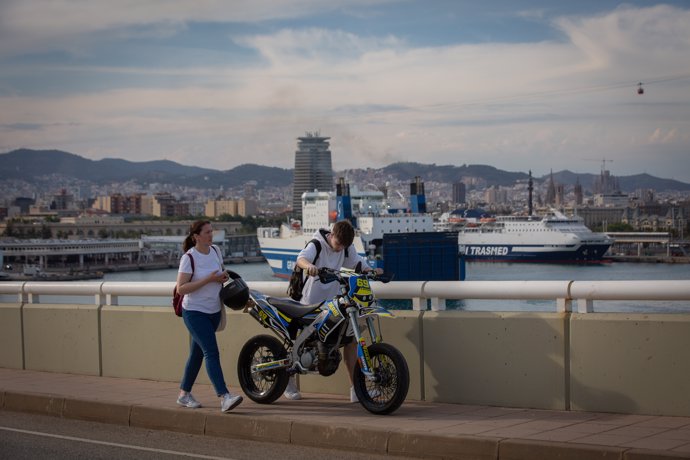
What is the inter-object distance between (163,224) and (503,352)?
145m

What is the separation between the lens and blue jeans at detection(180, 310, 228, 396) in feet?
21.7

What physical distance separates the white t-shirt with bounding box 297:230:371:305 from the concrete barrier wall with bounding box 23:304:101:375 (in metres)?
2.45

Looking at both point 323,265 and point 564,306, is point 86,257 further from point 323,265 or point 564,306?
point 564,306

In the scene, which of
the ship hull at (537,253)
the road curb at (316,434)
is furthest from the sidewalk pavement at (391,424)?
the ship hull at (537,253)

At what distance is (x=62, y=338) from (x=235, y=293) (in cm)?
268

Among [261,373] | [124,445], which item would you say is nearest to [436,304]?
[261,373]

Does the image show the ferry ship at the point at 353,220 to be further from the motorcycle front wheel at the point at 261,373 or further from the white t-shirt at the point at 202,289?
the white t-shirt at the point at 202,289

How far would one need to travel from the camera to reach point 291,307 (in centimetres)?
659

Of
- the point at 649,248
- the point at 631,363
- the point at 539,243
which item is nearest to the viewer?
the point at 631,363

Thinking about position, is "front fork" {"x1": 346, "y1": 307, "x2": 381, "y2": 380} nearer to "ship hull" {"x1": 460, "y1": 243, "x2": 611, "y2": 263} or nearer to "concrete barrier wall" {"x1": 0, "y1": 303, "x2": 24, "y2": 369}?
"concrete barrier wall" {"x1": 0, "y1": 303, "x2": 24, "y2": 369}

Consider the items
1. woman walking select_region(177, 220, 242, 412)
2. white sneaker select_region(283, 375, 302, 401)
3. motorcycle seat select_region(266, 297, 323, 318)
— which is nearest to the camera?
motorcycle seat select_region(266, 297, 323, 318)

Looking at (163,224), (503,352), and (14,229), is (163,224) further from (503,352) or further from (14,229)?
(503,352)

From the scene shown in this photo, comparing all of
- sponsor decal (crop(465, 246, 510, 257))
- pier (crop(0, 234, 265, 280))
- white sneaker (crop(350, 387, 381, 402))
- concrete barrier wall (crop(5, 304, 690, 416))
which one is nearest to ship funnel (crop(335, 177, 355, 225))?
pier (crop(0, 234, 265, 280))

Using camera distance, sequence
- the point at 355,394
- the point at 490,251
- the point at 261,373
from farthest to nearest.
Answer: the point at 490,251 < the point at 261,373 < the point at 355,394
